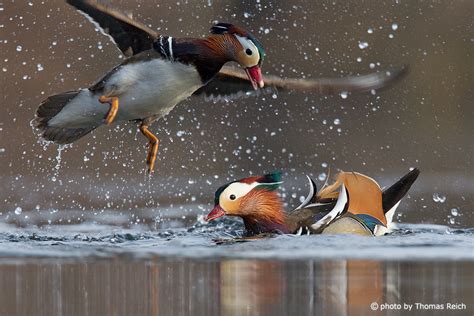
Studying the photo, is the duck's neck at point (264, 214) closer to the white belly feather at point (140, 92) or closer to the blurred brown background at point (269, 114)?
the white belly feather at point (140, 92)

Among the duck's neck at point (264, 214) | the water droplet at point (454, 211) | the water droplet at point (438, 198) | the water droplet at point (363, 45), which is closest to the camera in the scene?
the duck's neck at point (264, 214)

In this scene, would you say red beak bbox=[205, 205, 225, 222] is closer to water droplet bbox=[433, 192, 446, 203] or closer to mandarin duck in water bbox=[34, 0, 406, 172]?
mandarin duck in water bbox=[34, 0, 406, 172]

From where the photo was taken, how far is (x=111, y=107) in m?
7.81

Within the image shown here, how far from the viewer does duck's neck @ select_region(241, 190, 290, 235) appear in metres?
8.00

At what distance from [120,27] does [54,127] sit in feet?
2.35

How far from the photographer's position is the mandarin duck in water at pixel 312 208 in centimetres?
791

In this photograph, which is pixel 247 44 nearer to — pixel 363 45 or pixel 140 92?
pixel 140 92

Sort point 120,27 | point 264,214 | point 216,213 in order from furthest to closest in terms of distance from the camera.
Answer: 1. point 120,27
2. point 264,214
3. point 216,213

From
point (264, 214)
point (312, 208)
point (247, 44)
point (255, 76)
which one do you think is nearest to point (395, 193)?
point (312, 208)

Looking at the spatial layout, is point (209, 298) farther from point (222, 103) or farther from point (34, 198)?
point (222, 103)

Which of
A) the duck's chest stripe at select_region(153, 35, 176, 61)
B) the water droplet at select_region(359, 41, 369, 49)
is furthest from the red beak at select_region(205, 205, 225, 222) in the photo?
the water droplet at select_region(359, 41, 369, 49)

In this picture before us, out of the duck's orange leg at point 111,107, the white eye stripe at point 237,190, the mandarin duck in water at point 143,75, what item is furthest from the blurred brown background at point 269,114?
the duck's orange leg at point 111,107

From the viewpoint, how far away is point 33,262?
702 cm

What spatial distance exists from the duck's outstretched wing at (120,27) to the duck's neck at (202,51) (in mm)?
199
